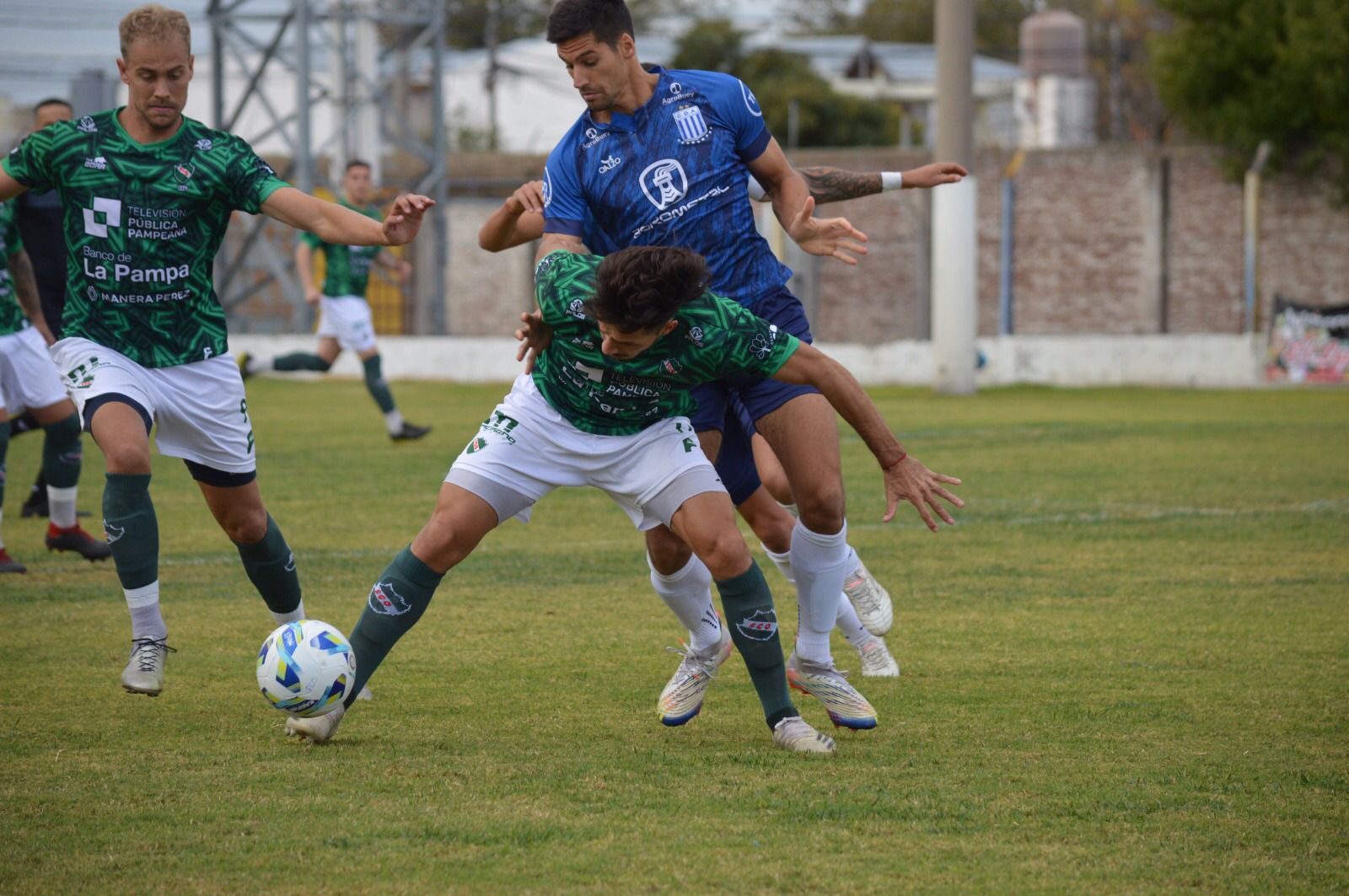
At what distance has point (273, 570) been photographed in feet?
19.1

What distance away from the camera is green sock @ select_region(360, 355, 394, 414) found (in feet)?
48.9

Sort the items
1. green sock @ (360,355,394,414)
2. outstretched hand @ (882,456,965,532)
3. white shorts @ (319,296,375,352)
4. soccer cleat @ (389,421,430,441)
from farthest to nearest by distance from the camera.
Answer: white shorts @ (319,296,375,352)
soccer cleat @ (389,421,430,441)
green sock @ (360,355,394,414)
outstretched hand @ (882,456,965,532)

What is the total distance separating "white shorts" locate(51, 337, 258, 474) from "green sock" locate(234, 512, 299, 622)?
10.2 inches

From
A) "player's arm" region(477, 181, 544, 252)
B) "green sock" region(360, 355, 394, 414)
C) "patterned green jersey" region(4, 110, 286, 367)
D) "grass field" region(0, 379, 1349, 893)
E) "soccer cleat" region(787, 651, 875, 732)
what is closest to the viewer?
"grass field" region(0, 379, 1349, 893)

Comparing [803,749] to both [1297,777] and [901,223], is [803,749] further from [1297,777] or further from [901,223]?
[901,223]

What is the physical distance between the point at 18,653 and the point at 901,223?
75.4 feet

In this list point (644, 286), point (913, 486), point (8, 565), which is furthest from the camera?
point (8, 565)

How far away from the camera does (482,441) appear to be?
5020mm

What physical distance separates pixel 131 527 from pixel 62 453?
381 cm

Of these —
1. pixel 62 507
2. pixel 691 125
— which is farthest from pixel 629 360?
pixel 62 507

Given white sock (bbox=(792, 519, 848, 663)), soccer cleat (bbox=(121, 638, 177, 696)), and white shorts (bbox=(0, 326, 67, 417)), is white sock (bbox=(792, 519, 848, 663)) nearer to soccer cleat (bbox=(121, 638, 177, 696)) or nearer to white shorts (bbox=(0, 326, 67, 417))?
soccer cleat (bbox=(121, 638, 177, 696))

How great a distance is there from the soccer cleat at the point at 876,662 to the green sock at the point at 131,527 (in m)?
2.53

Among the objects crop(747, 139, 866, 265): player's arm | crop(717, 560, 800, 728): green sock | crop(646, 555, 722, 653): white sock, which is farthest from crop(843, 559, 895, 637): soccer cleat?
crop(747, 139, 866, 265): player's arm

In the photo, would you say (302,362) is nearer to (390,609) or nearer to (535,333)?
(390,609)
